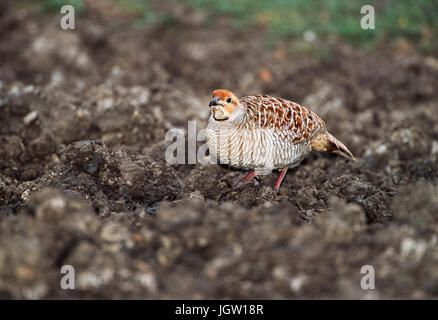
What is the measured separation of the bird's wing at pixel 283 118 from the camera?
495cm

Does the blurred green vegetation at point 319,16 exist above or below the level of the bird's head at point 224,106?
above

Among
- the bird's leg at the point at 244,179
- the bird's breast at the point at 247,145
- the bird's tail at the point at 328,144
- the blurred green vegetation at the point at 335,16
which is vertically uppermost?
the blurred green vegetation at the point at 335,16

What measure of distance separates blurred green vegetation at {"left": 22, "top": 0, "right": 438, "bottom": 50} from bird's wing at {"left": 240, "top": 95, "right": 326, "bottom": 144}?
4.05 m

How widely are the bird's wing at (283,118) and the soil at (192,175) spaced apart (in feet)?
1.88

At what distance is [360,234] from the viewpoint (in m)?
3.59

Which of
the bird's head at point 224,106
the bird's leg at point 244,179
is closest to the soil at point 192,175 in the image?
the bird's leg at point 244,179

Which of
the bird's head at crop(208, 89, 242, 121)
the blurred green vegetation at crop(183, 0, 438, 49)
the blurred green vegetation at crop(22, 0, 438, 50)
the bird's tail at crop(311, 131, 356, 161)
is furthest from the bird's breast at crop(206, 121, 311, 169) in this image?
the blurred green vegetation at crop(183, 0, 438, 49)

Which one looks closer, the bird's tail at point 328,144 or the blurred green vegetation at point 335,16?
the bird's tail at point 328,144

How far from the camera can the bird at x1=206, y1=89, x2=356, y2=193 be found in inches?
187

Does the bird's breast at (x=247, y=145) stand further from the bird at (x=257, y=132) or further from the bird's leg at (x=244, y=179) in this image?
the bird's leg at (x=244, y=179)

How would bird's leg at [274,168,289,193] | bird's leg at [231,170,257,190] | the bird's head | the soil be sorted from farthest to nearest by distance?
bird's leg at [274,168,289,193]
bird's leg at [231,170,257,190]
the bird's head
the soil

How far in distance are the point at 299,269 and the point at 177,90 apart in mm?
4424

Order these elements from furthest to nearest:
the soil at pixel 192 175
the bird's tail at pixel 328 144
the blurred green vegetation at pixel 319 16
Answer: the blurred green vegetation at pixel 319 16, the bird's tail at pixel 328 144, the soil at pixel 192 175

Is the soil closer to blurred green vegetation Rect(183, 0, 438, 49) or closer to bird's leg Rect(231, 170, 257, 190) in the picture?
bird's leg Rect(231, 170, 257, 190)
